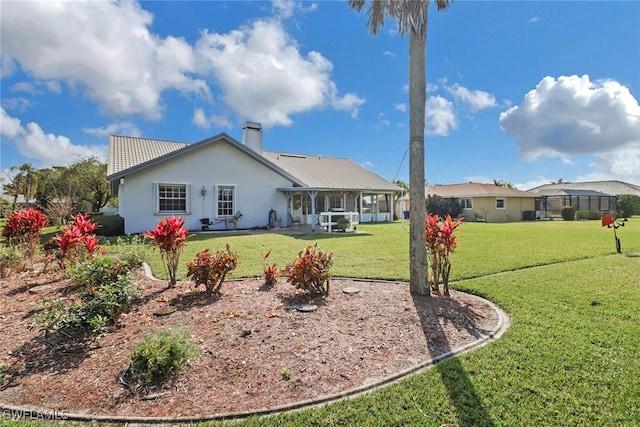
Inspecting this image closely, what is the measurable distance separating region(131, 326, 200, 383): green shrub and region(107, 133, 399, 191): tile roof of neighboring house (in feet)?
46.3

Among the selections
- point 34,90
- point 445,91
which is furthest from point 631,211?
point 34,90

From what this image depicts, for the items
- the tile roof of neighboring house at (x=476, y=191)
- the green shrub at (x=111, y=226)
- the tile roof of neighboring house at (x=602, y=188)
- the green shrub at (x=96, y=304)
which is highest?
the tile roof of neighboring house at (x=602, y=188)

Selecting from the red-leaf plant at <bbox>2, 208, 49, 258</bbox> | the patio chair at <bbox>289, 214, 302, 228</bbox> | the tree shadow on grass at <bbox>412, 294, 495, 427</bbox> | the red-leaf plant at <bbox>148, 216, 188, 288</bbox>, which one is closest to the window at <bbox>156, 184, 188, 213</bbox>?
the patio chair at <bbox>289, 214, 302, 228</bbox>

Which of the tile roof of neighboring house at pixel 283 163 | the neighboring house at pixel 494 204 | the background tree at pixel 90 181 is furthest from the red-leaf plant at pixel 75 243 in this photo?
the neighboring house at pixel 494 204

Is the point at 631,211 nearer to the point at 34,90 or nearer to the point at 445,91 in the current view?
the point at 445,91

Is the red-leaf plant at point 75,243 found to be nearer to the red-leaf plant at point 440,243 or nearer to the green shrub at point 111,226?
the red-leaf plant at point 440,243

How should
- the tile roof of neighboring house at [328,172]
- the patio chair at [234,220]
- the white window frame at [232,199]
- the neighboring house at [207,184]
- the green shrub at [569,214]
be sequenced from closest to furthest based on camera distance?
the neighboring house at [207,184]
the white window frame at [232,199]
the patio chair at [234,220]
the tile roof of neighboring house at [328,172]
the green shrub at [569,214]

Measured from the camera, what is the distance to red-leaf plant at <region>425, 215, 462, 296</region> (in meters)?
5.41

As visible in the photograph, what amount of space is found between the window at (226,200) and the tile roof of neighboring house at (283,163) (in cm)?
240

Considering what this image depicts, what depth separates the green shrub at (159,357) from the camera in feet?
9.96

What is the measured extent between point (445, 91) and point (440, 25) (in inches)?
248

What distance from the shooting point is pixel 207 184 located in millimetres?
17438

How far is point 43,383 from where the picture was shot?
3.07m

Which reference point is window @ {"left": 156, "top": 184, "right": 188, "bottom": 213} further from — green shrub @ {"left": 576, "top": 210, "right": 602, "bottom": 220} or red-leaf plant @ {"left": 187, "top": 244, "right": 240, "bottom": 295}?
green shrub @ {"left": 576, "top": 210, "right": 602, "bottom": 220}
